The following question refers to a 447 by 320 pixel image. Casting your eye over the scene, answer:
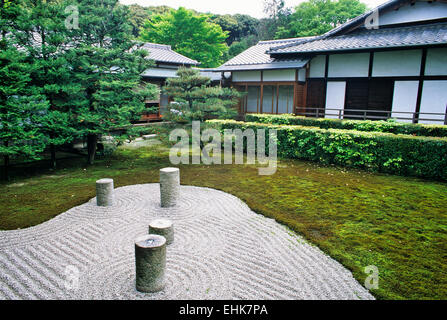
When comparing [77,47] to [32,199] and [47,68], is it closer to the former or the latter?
[47,68]

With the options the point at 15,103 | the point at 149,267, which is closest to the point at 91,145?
the point at 15,103

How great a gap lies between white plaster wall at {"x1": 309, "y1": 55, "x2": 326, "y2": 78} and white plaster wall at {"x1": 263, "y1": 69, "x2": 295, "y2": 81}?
1063 mm

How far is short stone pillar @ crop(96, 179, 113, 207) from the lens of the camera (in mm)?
6723

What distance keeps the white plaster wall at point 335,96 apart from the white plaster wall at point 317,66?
795 millimetres

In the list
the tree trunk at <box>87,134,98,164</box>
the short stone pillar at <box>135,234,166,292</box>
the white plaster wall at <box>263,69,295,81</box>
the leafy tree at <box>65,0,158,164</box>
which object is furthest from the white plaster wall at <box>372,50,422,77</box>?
the short stone pillar at <box>135,234,166,292</box>

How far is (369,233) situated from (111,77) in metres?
8.82

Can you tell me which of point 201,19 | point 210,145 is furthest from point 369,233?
point 201,19

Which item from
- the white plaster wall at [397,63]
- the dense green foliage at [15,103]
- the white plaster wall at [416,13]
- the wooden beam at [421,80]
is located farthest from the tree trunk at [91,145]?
the white plaster wall at [416,13]

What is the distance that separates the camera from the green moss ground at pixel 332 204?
444 cm

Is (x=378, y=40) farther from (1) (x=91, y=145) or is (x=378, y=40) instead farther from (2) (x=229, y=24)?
(2) (x=229, y=24)

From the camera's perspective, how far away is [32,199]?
23.5 ft

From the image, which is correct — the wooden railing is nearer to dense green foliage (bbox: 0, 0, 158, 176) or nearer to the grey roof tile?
the grey roof tile

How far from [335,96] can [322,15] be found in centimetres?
2281

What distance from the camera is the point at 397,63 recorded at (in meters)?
14.2
